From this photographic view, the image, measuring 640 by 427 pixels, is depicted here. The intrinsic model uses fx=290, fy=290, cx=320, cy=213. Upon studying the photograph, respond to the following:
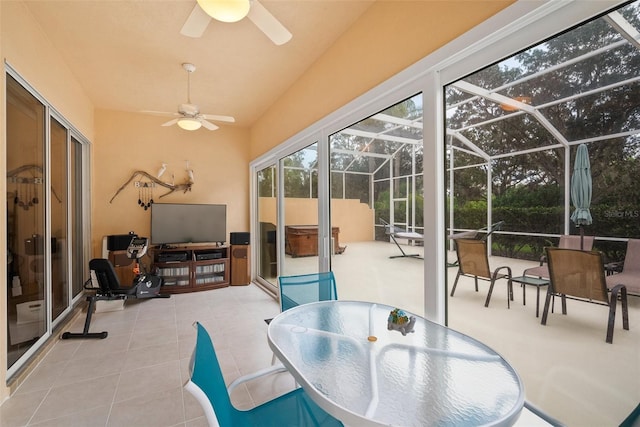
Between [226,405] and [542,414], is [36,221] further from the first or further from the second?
[542,414]

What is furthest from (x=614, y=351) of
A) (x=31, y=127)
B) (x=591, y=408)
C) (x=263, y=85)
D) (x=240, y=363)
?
(x=31, y=127)

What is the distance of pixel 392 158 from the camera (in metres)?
2.33

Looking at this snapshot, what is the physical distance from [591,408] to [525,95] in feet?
Answer: 4.97

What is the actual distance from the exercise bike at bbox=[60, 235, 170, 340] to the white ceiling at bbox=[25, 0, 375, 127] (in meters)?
2.20

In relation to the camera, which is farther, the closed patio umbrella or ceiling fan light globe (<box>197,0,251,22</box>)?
ceiling fan light globe (<box>197,0,251,22</box>)

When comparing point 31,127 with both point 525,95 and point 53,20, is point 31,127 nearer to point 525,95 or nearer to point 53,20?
point 53,20

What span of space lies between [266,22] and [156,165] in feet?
13.4

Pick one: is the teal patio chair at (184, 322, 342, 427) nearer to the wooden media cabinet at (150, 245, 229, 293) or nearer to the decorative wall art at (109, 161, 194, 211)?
the wooden media cabinet at (150, 245, 229, 293)

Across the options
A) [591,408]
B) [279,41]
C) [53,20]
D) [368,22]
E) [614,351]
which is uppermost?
[53,20]

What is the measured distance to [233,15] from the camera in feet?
5.34

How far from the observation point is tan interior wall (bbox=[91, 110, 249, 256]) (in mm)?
4762

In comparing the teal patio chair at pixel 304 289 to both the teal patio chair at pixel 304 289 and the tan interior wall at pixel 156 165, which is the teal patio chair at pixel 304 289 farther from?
the tan interior wall at pixel 156 165

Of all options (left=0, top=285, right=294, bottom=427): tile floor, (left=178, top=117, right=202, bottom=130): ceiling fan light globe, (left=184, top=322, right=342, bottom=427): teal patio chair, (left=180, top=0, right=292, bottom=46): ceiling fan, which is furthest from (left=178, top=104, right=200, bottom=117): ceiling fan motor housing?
(left=184, top=322, right=342, bottom=427): teal patio chair

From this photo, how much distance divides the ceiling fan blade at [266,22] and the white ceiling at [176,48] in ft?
1.60
